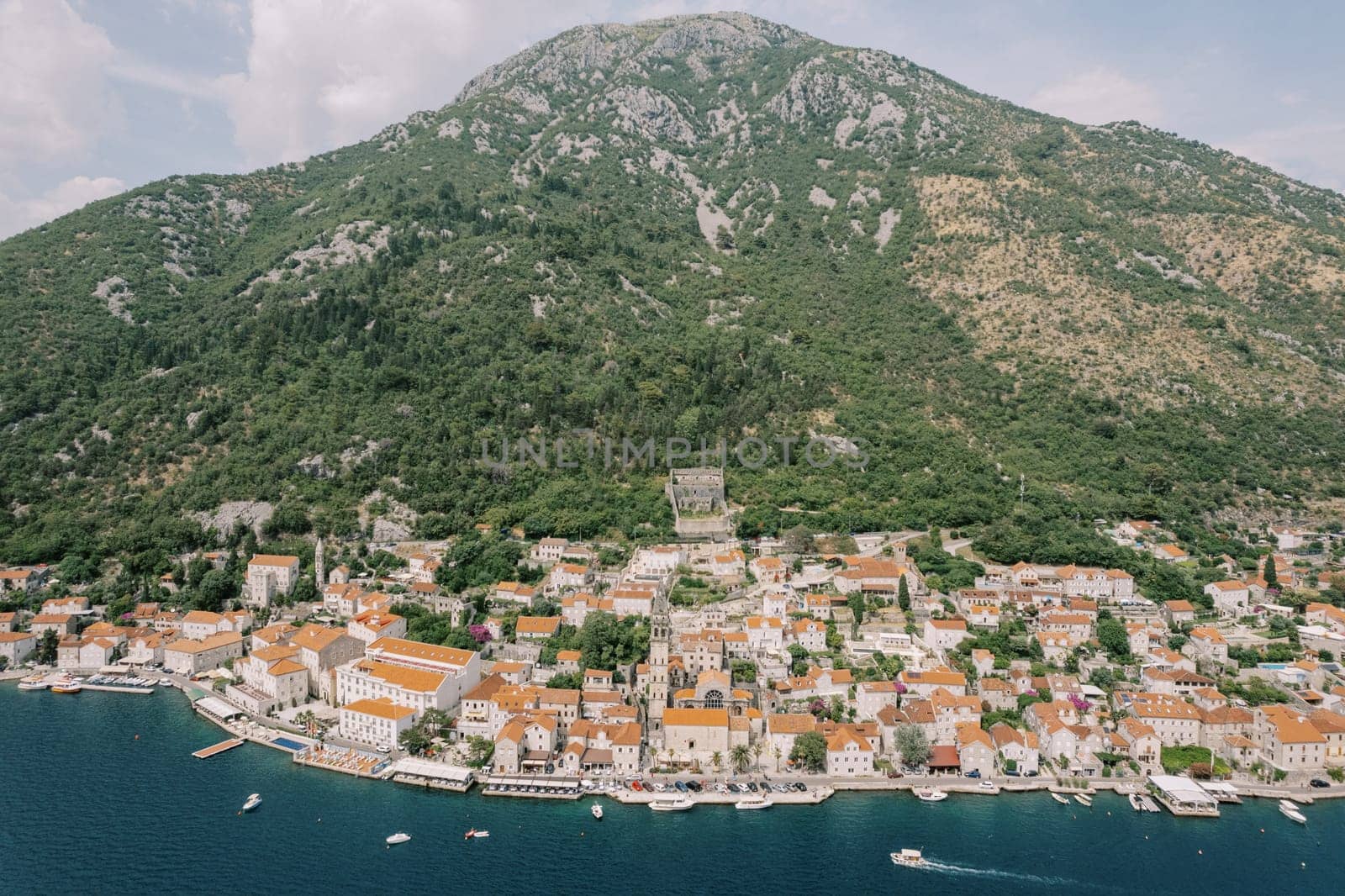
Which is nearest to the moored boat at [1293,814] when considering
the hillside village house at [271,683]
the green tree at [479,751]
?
the green tree at [479,751]

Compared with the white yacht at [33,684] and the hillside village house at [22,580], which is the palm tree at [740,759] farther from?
the hillside village house at [22,580]

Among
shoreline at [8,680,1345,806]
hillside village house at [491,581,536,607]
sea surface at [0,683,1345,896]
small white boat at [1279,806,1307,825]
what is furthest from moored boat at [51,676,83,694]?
small white boat at [1279,806,1307,825]

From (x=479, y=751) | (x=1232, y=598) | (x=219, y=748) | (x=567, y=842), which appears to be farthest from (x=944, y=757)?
(x=219, y=748)

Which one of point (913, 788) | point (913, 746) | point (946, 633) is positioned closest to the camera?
point (913, 788)

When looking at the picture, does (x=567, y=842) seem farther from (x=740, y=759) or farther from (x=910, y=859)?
(x=910, y=859)

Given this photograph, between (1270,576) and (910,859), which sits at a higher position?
(1270,576)

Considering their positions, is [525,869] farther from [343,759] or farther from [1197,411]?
[1197,411]

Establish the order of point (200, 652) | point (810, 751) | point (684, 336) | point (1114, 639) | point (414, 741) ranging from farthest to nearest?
point (684, 336) < point (200, 652) < point (1114, 639) < point (414, 741) < point (810, 751)
